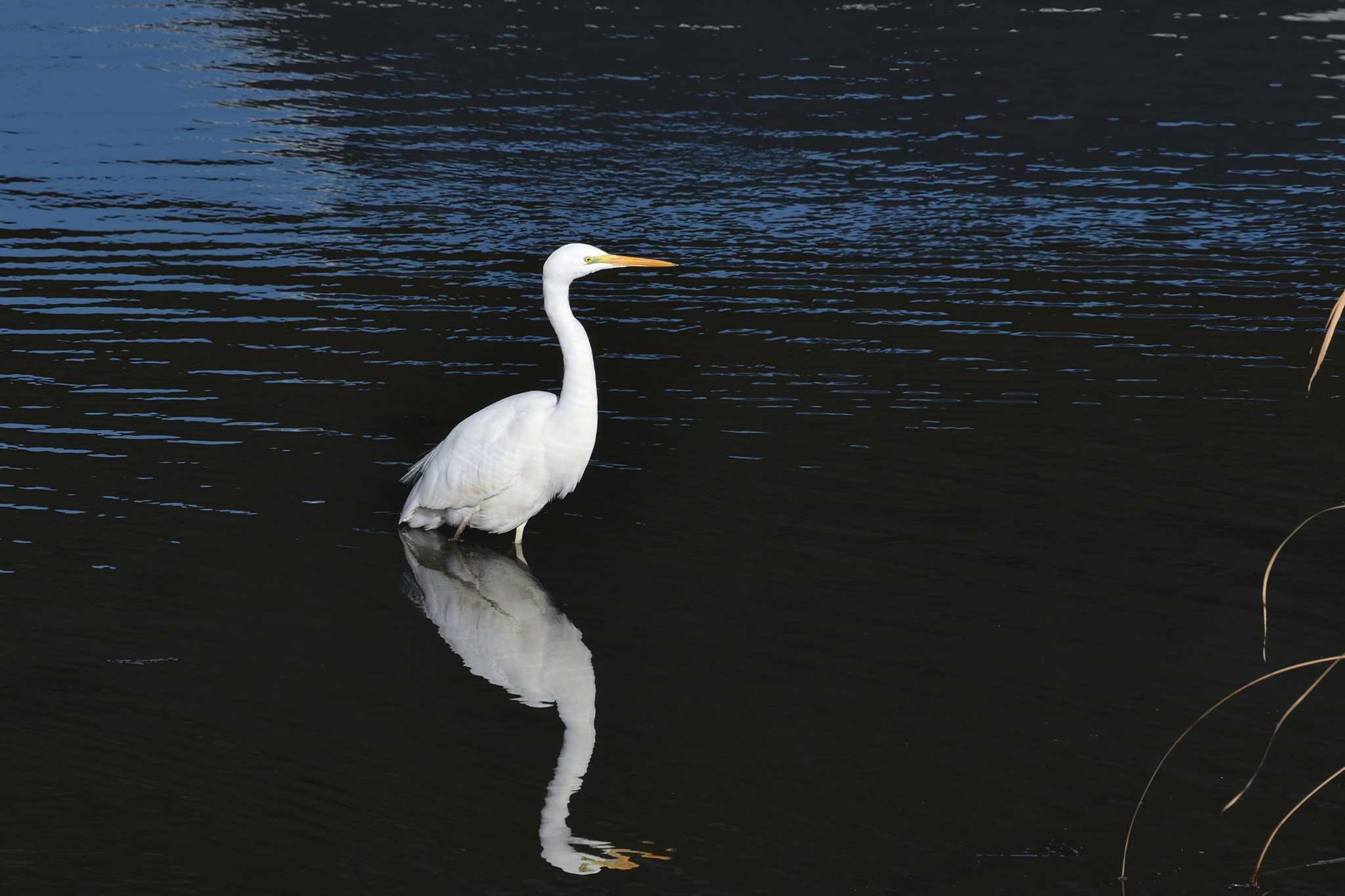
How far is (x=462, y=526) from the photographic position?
12.1 m

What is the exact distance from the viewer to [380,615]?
10.6 meters

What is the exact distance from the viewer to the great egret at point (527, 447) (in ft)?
38.4

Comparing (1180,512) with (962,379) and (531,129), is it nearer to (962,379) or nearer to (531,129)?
(962,379)

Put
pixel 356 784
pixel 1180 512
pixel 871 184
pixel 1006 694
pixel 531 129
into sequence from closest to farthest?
pixel 356 784 → pixel 1006 694 → pixel 1180 512 → pixel 871 184 → pixel 531 129

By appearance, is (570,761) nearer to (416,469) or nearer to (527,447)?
(527,447)

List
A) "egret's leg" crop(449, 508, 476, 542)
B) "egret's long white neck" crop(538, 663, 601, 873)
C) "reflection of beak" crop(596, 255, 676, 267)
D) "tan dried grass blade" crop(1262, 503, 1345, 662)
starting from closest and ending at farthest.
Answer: "tan dried grass blade" crop(1262, 503, 1345, 662) < "egret's long white neck" crop(538, 663, 601, 873) < "reflection of beak" crop(596, 255, 676, 267) < "egret's leg" crop(449, 508, 476, 542)

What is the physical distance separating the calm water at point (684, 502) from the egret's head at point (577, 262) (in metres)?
1.76

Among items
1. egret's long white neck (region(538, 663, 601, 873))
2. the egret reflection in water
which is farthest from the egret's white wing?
egret's long white neck (region(538, 663, 601, 873))

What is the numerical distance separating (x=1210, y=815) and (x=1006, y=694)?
1.55 m

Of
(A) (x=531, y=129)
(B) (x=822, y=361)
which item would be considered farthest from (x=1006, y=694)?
(A) (x=531, y=129)

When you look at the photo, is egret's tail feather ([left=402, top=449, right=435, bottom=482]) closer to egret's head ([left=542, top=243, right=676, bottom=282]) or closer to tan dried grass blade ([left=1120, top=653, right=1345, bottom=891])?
egret's head ([left=542, top=243, right=676, bottom=282])

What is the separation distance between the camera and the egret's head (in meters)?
12.0

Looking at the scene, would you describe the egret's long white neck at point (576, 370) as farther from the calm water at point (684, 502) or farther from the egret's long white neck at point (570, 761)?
the egret's long white neck at point (570, 761)

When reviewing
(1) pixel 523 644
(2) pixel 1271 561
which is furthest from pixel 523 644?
(2) pixel 1271 561
